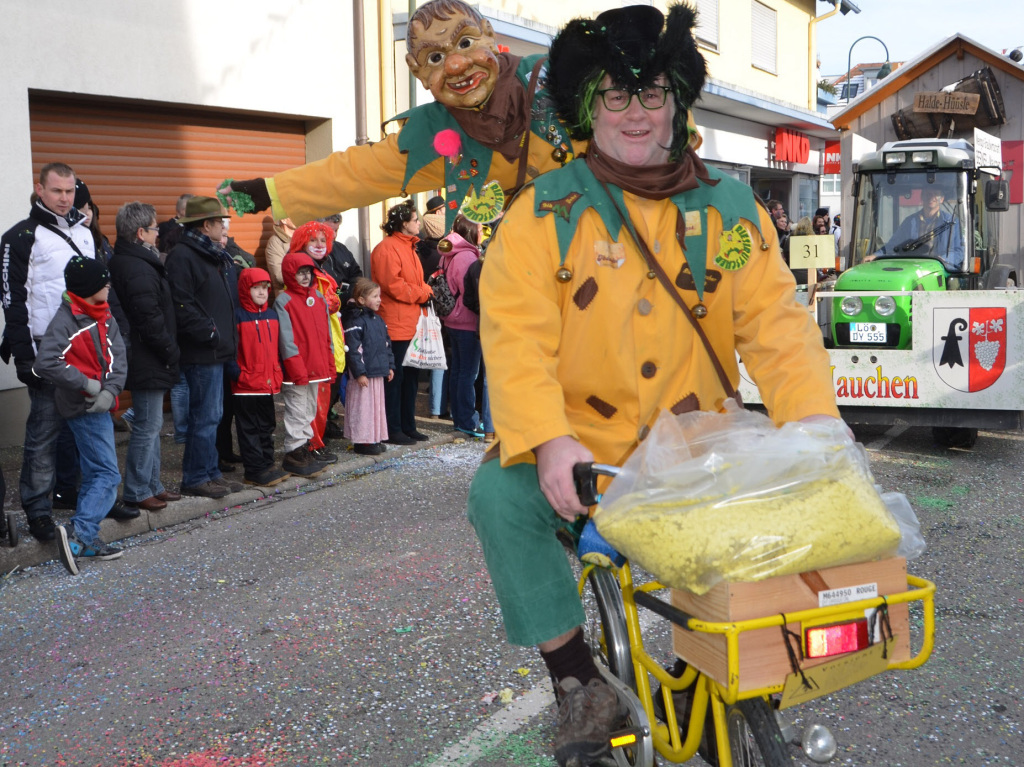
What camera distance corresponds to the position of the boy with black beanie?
5.95 metres

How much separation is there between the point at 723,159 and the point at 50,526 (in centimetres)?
1808

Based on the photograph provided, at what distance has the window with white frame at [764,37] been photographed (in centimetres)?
2348

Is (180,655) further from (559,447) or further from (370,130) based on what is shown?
(370,130)

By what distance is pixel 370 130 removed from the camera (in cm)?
1305

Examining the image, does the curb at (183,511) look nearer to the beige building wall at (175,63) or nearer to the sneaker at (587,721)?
the beige building wall at (175,63)

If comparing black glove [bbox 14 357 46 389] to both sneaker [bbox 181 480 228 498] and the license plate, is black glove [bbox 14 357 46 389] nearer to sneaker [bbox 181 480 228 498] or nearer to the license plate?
sneaker [bbox 181 480 228 498]

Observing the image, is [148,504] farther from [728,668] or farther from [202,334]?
[728,668]

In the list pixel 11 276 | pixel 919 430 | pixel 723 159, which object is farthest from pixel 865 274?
pixel 723 159

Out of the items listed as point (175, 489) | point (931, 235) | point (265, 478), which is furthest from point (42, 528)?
point (931, 235)

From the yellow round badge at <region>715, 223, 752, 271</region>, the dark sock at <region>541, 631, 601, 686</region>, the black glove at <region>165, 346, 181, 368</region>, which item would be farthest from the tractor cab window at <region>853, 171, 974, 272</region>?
the dark sock at <region>541, 631, 601, 686</region>

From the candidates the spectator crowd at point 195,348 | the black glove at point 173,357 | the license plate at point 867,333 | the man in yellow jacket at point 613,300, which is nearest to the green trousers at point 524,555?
the man in yellow jacket at point 613,300

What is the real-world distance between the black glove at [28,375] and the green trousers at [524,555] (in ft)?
14.6

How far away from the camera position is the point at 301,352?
8.15 m

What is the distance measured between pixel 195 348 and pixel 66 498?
4.24 feet
